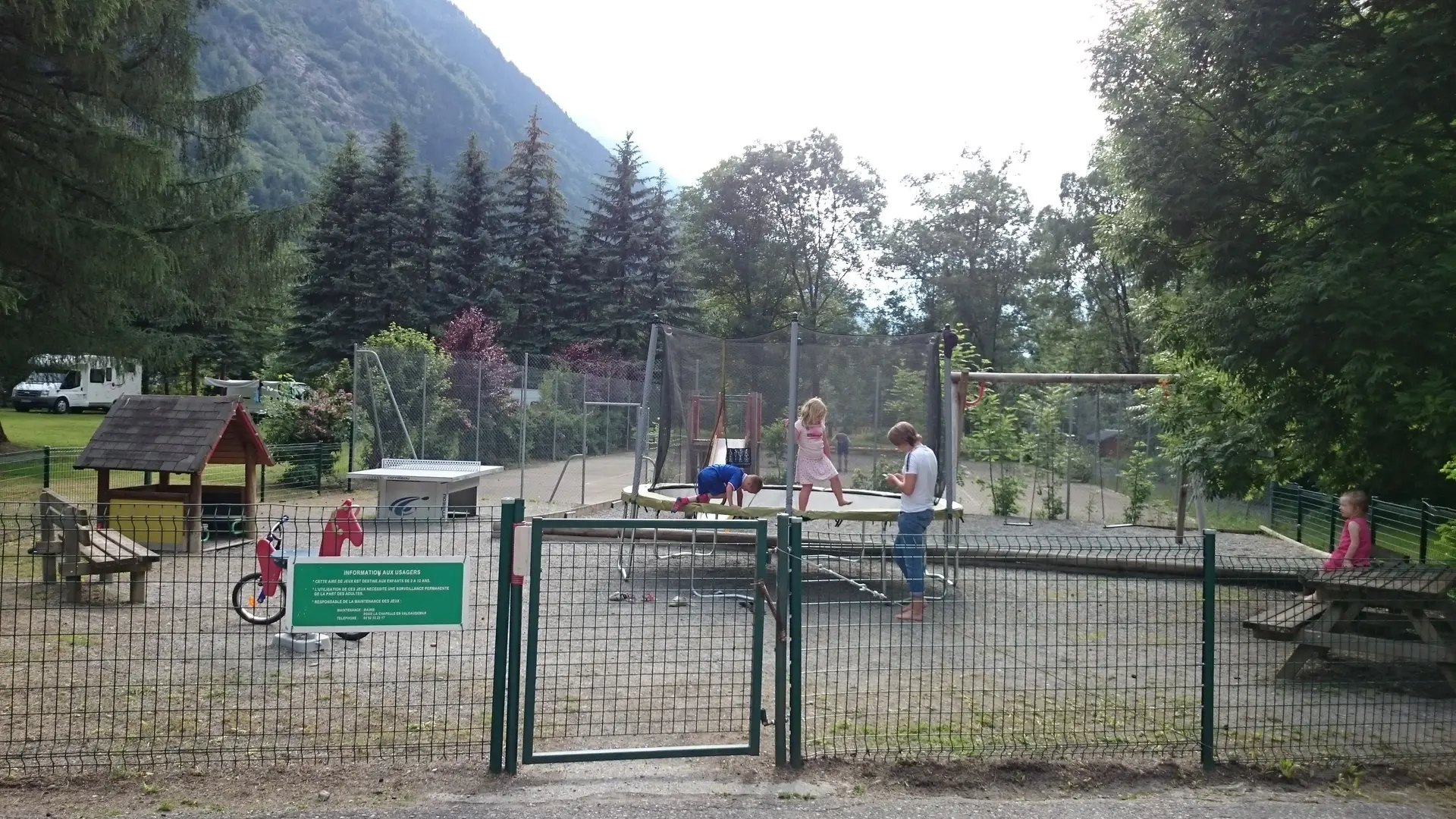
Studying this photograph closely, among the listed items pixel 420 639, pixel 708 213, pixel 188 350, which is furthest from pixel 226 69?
pixel 420 639

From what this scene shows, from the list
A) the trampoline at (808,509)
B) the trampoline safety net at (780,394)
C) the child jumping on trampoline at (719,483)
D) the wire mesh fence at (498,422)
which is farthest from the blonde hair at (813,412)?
the wire mesh fence at (498,422)

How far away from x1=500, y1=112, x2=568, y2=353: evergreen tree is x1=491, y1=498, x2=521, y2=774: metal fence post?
4171 cm

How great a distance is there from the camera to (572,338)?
151 ft

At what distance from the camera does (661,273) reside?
4734 centimetres

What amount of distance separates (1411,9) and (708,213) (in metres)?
45.1

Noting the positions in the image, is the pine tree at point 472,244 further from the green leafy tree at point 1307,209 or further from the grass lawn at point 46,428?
the green leafy tree at point 1307,209

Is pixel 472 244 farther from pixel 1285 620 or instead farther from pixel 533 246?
pixel 1285 620

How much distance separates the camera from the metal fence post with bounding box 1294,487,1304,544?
638 inches

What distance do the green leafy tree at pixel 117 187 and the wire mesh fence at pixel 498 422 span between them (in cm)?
317

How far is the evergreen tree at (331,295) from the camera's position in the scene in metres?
42.7

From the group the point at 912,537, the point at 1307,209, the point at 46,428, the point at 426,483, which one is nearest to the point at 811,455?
the point at 912,537

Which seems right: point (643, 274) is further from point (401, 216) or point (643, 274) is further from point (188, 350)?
point (188, 350)

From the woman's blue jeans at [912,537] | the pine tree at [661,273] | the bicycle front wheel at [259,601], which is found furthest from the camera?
the pine tree at [661,273]

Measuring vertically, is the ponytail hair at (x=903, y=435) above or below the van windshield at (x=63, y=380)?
below
